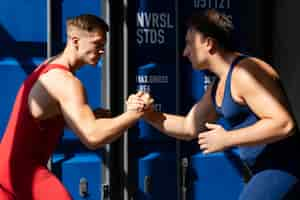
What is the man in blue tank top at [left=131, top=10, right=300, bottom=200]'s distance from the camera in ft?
8.87

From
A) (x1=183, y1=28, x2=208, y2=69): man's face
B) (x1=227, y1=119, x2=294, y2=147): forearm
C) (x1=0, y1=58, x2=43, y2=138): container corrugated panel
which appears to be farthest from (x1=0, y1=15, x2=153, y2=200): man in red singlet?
(x1=0, y1=58, x2=43, y2=138): container corrugated panel

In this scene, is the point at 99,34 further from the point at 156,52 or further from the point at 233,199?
the point at 233,199

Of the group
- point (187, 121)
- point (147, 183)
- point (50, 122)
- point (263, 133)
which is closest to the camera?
point (263, 133)

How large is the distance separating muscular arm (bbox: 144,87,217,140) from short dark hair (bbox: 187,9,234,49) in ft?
1.56

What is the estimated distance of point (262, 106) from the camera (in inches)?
107

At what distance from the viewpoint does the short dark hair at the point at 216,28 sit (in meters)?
2.95

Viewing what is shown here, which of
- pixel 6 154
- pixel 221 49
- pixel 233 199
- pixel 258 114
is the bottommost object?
pixel 233 199

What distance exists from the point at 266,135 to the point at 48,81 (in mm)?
1000

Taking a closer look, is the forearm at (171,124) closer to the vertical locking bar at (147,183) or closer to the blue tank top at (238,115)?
the blue tank top at (238,115)

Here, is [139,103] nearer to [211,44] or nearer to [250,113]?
[211,44]

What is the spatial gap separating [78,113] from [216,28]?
28.2 inches

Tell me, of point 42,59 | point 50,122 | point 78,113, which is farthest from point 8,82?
point 78,113

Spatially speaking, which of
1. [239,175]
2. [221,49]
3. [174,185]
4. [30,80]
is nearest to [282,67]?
[239,175]

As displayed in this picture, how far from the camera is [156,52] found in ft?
13.8
